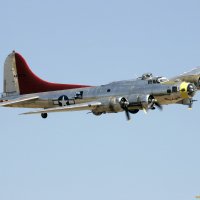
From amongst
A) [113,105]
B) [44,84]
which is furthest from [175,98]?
[44,84]

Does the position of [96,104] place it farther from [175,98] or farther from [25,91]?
[25,91]

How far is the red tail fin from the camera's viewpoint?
224 ft

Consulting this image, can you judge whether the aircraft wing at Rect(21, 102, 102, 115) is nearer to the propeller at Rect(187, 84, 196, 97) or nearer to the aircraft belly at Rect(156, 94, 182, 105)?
the aircraft belly at Rect(156, 94, 182, 105)

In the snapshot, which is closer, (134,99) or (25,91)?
(134,99)

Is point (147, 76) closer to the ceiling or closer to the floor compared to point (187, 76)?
closer to the ceiling

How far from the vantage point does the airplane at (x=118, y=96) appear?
60.1 meters

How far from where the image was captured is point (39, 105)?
222 ft

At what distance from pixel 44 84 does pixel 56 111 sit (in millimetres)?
8701

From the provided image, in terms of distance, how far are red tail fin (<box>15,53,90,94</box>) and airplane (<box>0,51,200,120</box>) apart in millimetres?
115

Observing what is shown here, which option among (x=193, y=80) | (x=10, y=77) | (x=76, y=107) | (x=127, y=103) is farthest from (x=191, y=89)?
(x=10, y=77)

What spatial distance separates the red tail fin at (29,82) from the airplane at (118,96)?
12 cm

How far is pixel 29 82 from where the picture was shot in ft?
233

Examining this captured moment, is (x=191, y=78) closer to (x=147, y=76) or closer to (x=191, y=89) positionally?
(x=191, y=89)

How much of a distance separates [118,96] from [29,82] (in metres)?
13.5
